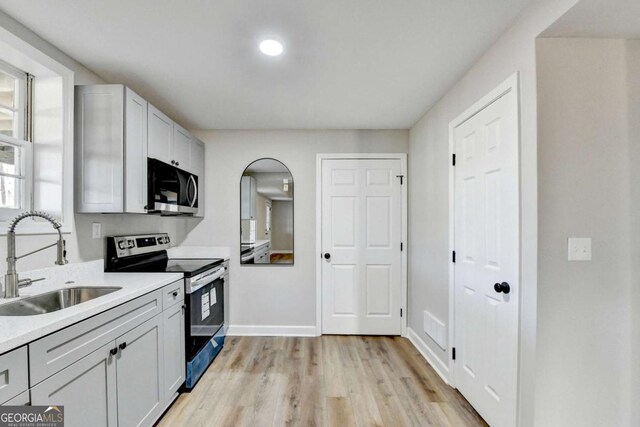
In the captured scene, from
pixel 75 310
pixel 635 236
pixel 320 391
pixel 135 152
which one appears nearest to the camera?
pixel 75 310

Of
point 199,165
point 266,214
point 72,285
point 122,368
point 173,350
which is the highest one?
point 199,165

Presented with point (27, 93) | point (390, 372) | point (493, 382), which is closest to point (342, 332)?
point (390, 372)

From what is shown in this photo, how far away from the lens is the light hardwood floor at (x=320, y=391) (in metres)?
1.99

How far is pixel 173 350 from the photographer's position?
6.87 ft

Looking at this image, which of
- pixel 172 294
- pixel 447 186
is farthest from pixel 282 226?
pixel 447 186

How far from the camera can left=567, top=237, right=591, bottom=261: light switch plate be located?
1.44m

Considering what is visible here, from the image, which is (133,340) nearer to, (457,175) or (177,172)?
(177,172)

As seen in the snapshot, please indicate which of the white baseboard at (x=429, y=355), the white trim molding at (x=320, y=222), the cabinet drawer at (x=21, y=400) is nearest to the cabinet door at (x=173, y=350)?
the cabinet drawer at (x=21, y=400)

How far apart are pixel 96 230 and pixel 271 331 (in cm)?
205

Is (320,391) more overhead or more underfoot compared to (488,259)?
more underfoot

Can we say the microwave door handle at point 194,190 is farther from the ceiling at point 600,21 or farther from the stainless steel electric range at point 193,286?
the ceiling at point 600,21

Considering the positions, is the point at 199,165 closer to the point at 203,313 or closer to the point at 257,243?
the point at 257,243

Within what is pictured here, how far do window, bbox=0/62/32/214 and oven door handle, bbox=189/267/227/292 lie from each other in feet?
3.79

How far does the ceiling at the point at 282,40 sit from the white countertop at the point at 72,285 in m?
1.45
